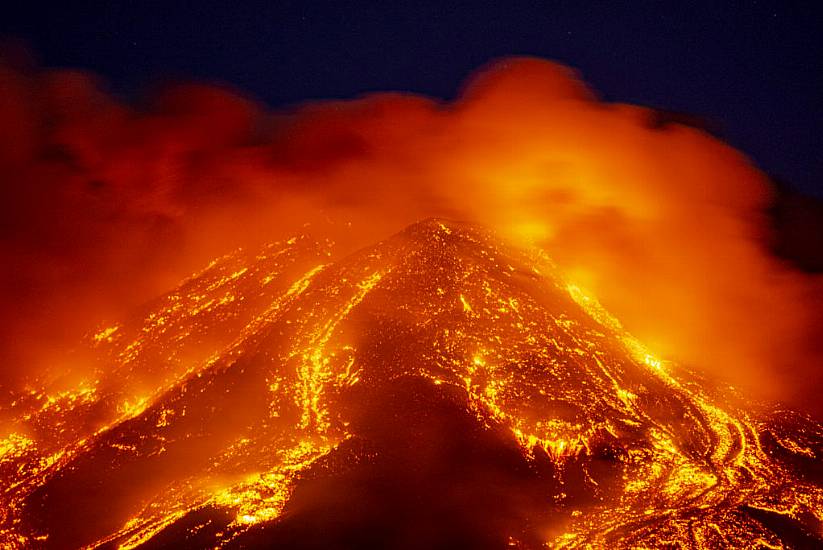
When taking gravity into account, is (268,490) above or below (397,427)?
below

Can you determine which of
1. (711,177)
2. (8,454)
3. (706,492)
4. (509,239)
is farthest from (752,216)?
(8,454)

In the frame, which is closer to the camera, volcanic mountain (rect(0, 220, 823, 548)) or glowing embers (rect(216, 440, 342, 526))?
glowing embers (rect(216, 440, 342, 526))

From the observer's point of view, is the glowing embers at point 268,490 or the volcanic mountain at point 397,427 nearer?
A: the glowing embers at point 268,490

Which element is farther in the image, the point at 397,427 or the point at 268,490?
the point at 397,427
